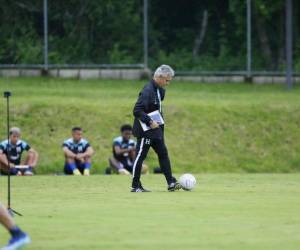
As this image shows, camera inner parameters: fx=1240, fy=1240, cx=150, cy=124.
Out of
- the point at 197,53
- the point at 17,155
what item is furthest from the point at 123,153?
the point at 197,53

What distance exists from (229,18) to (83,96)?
6.79m

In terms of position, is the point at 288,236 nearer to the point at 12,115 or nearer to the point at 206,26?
the point at 12,115

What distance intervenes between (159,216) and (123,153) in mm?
13298

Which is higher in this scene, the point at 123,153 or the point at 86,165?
the point at 123,153

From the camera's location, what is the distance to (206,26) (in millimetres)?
40781

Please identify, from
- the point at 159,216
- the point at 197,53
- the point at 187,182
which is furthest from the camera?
the point at 197,53

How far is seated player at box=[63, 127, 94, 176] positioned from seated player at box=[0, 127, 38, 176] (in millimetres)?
775

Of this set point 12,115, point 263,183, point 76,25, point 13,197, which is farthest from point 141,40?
point 13,197

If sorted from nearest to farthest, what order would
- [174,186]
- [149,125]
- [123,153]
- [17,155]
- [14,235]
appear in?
[14,235]
[149,125]
[174,186]
[17,155]
[123,153]

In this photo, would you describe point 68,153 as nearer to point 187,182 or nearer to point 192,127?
point 192,127

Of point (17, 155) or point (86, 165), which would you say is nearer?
point (17, 155)

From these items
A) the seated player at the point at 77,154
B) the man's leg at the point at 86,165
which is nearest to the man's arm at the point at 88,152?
the seated player at the point at 77,154

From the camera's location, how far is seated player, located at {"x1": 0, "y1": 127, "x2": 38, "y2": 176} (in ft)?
93.0

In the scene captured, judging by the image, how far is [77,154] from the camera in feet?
96.0
